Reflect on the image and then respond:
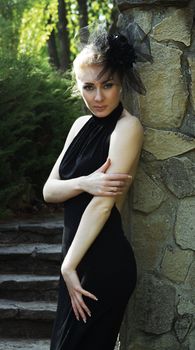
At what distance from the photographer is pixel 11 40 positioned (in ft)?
29.6

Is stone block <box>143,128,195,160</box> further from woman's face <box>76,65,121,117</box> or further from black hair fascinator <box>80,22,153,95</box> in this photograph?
woman's face <box>76,65,121,117</box>

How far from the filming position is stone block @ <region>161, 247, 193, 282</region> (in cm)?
324

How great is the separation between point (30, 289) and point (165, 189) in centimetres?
A: 194

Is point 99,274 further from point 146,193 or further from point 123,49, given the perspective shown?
point 123,49

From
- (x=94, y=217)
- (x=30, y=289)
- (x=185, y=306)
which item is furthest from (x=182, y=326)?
(x=30, y=289)

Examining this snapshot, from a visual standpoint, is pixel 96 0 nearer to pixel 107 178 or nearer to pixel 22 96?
pixel 22 96

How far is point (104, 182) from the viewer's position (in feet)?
9.21

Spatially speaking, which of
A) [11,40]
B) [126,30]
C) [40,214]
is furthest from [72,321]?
[11,40]

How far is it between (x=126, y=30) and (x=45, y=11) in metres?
10.1

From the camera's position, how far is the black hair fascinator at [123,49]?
291cm

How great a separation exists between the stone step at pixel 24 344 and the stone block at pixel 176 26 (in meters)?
2.28

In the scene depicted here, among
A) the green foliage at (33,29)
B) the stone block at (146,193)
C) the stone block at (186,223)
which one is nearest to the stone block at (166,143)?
the stone block at (146,193)

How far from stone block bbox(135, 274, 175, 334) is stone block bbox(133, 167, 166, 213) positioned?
0.35m

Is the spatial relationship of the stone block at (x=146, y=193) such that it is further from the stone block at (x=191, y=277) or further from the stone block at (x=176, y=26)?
the stone block at (x=176, y=26)
